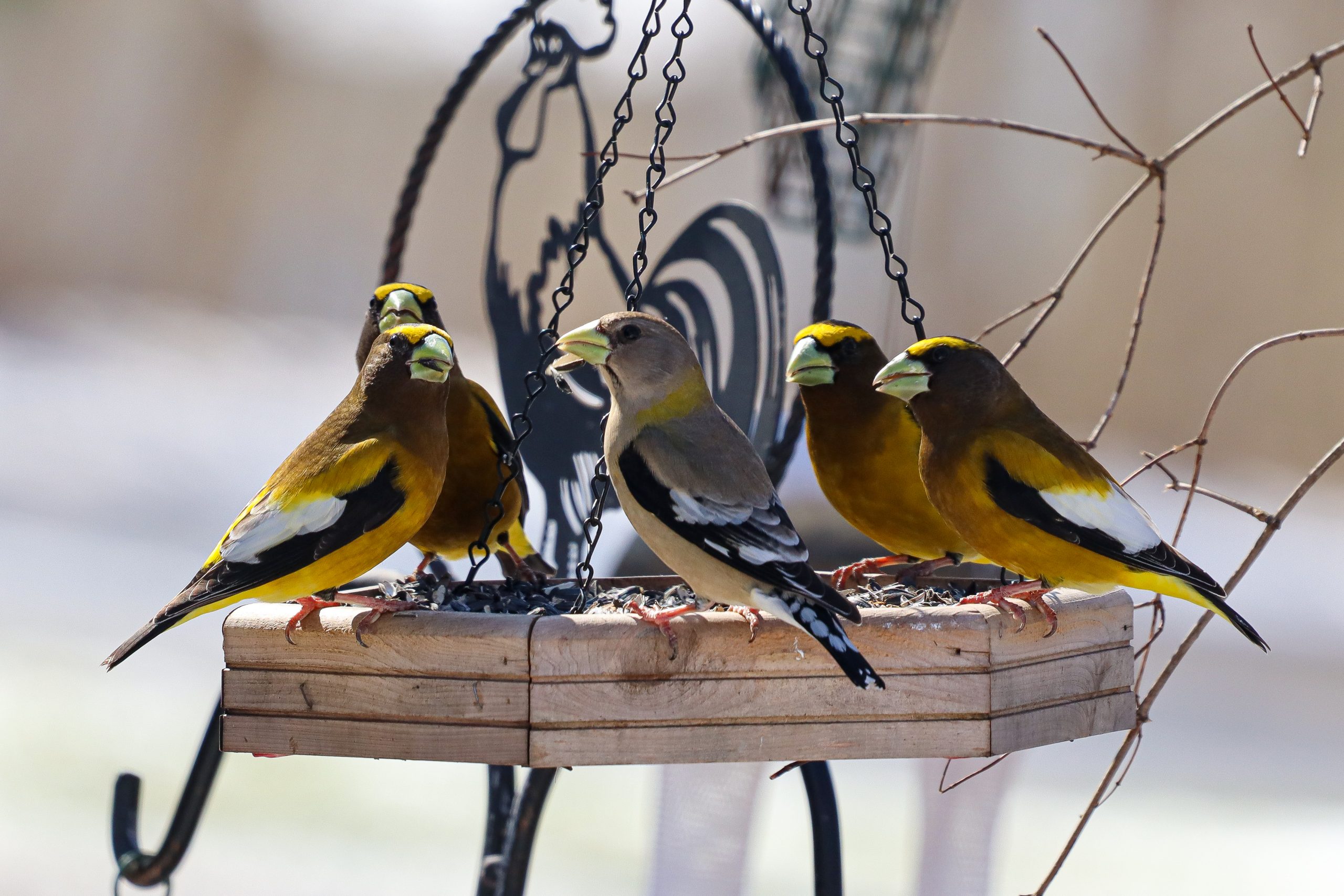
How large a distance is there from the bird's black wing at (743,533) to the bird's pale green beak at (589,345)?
0.58 feet

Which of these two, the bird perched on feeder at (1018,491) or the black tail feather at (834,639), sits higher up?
the bird perched on feeder at (1018,491)

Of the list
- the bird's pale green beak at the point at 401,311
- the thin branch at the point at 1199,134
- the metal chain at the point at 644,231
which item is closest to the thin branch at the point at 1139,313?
the thin branch at the point at 1199,134

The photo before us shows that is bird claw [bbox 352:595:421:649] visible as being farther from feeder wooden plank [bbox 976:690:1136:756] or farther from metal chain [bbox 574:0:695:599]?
feeder wooden plank [bbox 976:690:1136:756]

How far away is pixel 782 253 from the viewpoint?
8.04 meters

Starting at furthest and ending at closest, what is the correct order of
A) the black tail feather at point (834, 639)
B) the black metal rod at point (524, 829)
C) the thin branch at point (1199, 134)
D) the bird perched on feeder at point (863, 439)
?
the black metal rod at point (524, 829) < the bird perched on feeder at point (863, 439) < the thin branch at point (1199, 134) < the black tail feather at point (834, 639)

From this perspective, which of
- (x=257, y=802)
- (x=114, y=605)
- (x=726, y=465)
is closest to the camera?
(x=726, y=465)

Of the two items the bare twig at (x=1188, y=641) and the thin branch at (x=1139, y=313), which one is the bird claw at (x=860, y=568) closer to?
the thin branch at (x=1139, y=313)

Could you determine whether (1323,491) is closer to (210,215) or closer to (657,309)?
(657,309)

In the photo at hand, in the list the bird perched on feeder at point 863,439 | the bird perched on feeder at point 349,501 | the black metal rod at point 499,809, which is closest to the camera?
the bird perched on feeder at point 349,501

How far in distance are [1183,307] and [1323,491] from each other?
1874 millimetres

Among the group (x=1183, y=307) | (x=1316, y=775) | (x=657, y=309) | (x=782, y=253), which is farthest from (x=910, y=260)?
(x=657, y=309)

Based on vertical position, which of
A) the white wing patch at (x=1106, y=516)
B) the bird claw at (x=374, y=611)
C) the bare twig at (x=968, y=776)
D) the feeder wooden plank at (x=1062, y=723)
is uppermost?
the white wing patch at (x=1106, y=516)

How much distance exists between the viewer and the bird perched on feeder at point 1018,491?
192 centimetres

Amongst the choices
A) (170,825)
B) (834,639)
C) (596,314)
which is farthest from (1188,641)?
(596,314)
